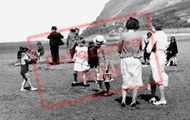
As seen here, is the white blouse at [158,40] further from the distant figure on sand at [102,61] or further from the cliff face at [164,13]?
the cliff face at [164,13]

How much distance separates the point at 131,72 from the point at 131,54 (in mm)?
467

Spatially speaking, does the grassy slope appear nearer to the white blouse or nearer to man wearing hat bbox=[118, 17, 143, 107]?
man wearing hat bbox=[118, 17, 143, 107]

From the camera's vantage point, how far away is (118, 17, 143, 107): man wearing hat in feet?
33.7

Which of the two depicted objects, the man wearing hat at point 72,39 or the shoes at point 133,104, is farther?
the man wearing hat at point 72,39

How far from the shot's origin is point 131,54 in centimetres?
1034

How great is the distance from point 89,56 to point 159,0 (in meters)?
151

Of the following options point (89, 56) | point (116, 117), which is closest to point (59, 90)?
point (89, 56)

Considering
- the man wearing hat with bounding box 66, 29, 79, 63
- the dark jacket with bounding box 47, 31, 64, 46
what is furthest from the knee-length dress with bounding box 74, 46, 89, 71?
the dark jacket with bounding box 47, 31, 64, 46

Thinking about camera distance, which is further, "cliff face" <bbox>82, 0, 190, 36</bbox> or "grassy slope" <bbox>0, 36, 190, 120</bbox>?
"cliff face" <bbox>82, 0, 190, 36</bbox>

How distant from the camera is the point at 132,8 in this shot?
536 feet

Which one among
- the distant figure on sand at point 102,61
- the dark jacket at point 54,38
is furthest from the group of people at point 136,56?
the dark jacket at point 54,38

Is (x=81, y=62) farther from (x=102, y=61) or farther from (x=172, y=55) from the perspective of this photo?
(x=172, y=55)

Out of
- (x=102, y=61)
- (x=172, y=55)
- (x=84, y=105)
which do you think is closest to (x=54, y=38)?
(x=172, y=55)

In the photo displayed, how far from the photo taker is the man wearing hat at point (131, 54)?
10281 millimetres
